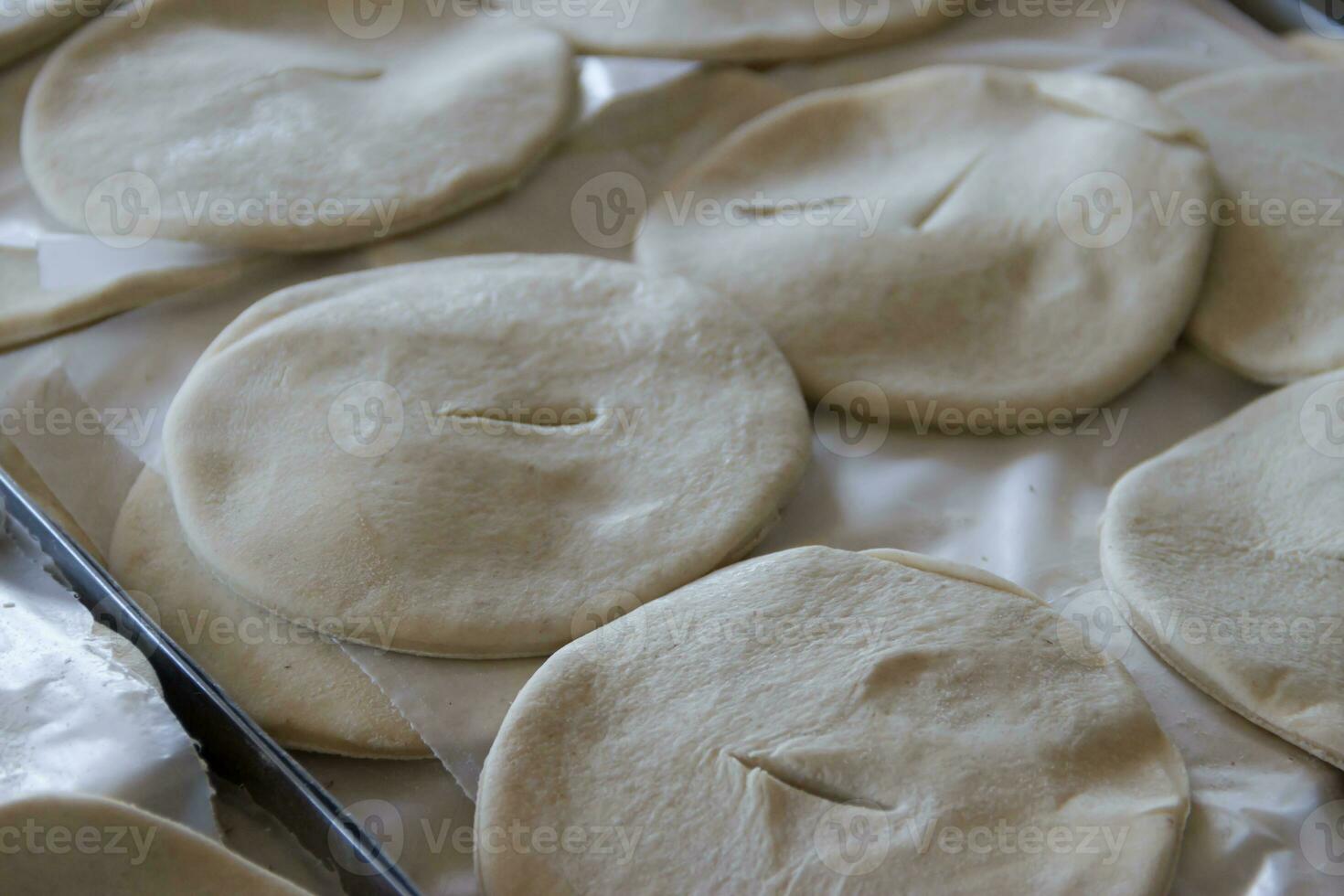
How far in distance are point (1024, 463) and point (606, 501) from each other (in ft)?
1.73

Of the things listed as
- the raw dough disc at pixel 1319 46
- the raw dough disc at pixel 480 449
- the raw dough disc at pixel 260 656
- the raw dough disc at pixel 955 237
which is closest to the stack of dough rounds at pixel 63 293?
the raw dough disc at pixel 480 449

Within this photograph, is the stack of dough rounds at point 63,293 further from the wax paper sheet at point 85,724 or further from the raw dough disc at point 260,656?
the wax paper sheet at point 85,724

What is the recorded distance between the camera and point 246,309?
1.67 metres

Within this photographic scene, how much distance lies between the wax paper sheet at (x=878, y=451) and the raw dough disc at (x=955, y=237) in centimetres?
8

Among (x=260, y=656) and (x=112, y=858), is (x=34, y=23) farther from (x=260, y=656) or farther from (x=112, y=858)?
(x=112, y=858)

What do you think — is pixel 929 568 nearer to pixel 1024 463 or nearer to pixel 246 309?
pixel 1024 463

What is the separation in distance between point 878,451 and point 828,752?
53 centimetres

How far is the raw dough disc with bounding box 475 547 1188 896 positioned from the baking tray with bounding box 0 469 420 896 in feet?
0.34

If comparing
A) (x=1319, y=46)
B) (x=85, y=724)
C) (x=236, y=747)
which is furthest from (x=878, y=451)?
(x=1319, y=46)

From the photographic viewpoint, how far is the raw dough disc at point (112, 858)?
3.40 ft

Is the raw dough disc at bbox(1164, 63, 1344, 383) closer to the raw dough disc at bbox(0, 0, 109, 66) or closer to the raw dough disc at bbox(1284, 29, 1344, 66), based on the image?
the raw dough disc at bbox(1284, 29, 1344, 66)

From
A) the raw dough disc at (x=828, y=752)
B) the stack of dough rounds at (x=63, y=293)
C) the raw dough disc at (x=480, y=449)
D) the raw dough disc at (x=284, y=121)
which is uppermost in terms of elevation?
the raw dough disc at (x=284, y=121)

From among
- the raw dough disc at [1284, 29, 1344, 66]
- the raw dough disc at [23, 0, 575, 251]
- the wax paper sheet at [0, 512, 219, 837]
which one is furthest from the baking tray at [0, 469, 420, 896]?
the raw dough disc at [1284, 29, 1344, 66]

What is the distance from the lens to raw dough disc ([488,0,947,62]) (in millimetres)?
2039
